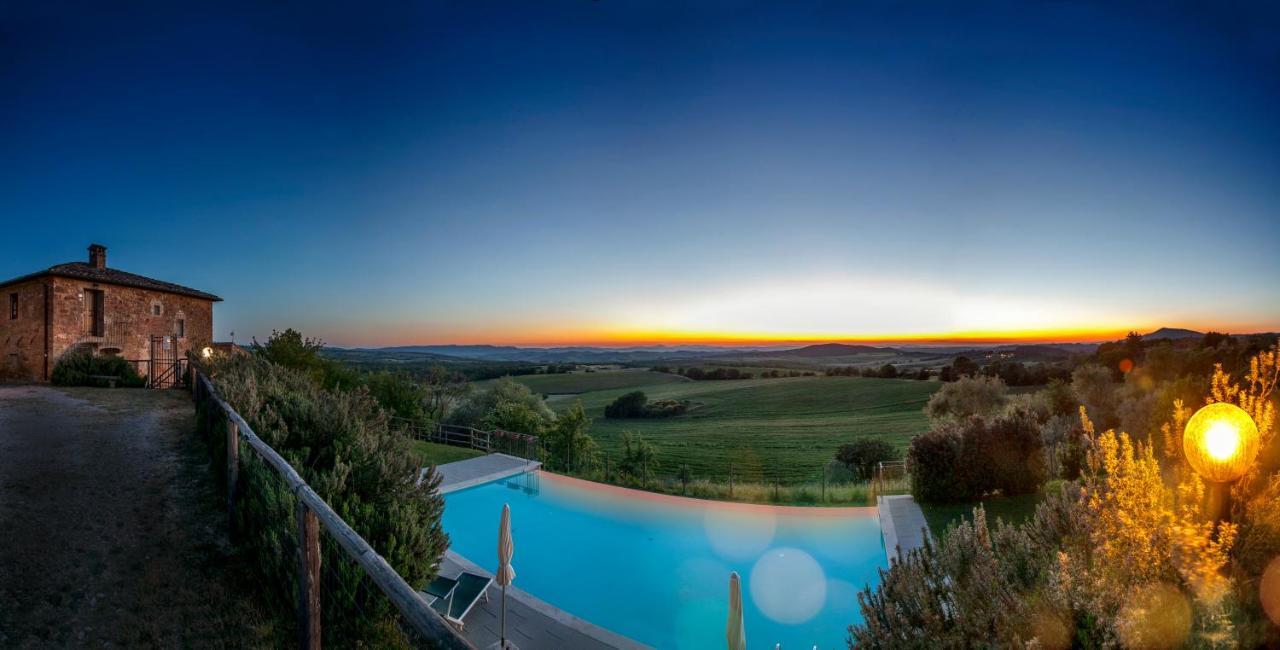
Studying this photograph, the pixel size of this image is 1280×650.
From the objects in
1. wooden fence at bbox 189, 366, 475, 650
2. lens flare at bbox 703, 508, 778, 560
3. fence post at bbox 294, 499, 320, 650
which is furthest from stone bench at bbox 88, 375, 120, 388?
fence post at bbox 294, 499, 320, 650

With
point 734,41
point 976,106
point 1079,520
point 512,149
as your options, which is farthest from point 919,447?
point 512,149

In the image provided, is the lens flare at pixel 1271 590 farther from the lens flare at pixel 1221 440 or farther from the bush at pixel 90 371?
the bush at pixel 90 371

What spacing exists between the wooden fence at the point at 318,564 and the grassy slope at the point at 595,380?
5988cm

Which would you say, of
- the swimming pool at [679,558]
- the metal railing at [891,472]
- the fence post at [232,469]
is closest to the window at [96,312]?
the swimming pool at [679,558]

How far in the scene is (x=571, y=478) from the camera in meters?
16.4

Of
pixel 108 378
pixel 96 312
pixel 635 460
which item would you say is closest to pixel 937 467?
pixel 635 460

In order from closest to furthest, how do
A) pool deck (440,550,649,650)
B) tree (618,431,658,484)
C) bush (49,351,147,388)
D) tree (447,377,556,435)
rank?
pool deck (440,550,649,650) < bush (49,351,147,388) < tree (618,431,658,484) < tree (447,377,556,435)

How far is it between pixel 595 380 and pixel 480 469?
5352 centimetres

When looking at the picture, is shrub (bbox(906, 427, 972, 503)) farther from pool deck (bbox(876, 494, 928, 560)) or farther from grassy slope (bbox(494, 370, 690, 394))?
grassy slope (bbox(494, 370, 690, 394))

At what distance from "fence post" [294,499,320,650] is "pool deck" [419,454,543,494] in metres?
11.7

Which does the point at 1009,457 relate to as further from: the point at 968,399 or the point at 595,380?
the point at 595,380

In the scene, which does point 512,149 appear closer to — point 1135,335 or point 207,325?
point 207,325

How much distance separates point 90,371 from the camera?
711 inches

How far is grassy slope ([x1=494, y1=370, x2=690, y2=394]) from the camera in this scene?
65.3 m
